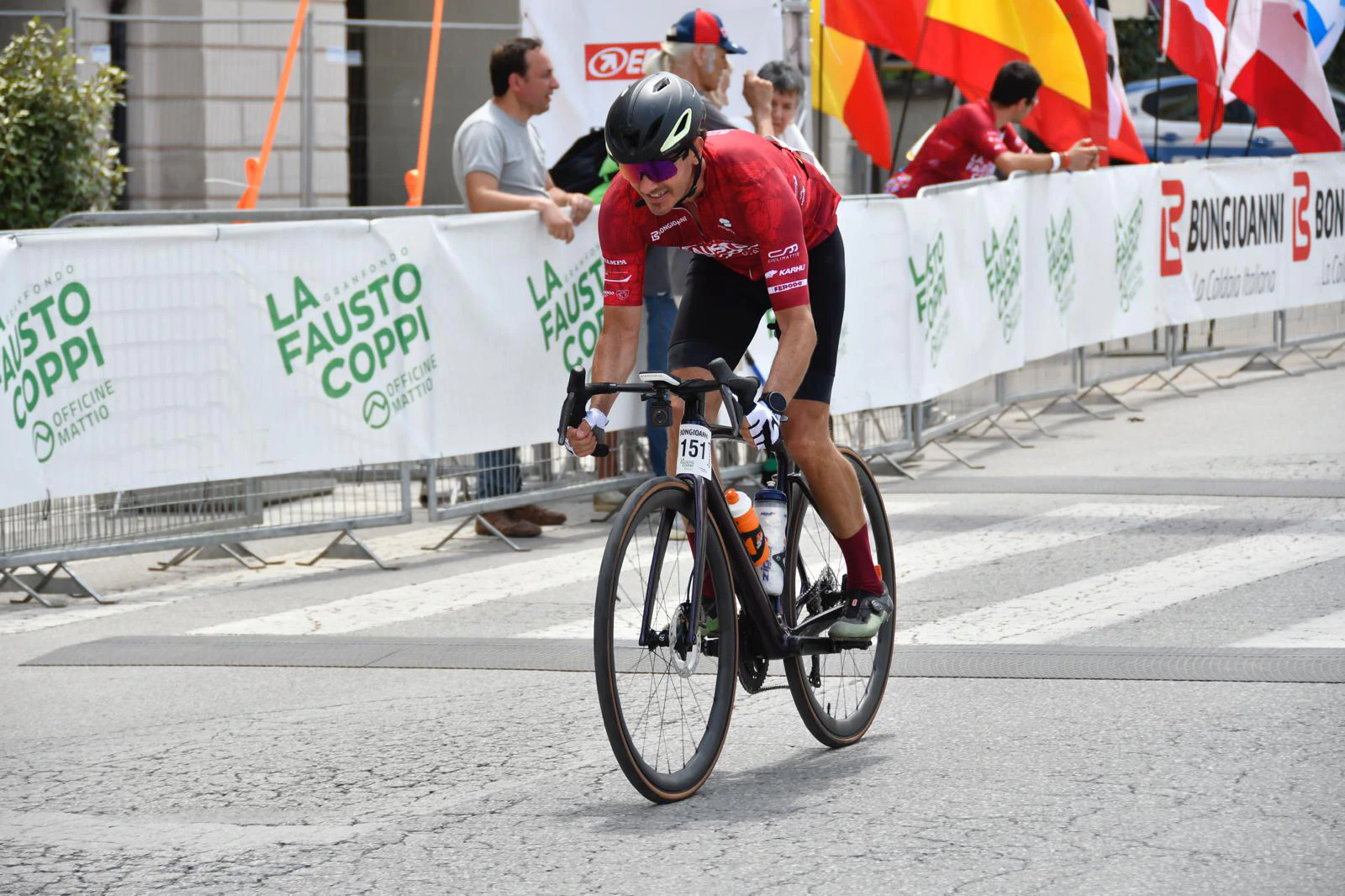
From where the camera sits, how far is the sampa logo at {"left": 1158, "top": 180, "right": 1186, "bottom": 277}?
48.4 feet

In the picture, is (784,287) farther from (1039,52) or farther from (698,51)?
(1039,52)

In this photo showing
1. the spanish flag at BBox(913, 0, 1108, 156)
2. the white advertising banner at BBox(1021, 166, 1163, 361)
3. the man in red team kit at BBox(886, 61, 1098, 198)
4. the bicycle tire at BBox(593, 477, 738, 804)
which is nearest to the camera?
the bicycle tire at BBox(593, 477, 738, 804)

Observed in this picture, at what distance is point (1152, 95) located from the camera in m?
28.9

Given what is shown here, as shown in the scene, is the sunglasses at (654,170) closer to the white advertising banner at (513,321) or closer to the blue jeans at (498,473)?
the white advertising banner at (513,321)

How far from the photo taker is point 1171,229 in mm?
14859

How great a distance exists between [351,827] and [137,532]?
4120 mm

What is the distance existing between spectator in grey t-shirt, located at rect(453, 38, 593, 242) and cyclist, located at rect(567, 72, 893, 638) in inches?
170

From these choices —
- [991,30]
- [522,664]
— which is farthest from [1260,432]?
[522,664]

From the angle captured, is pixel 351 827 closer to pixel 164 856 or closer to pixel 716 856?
pixel 164 856

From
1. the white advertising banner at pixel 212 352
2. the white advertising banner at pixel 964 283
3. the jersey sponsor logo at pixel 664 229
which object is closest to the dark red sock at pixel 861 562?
the jersey sponsor logo at pixel 664 229

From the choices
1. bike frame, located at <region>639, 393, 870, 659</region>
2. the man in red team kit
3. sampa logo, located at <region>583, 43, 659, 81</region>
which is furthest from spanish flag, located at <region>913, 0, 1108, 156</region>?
bike frame, located at <region>639, 393, 870, 659</region>

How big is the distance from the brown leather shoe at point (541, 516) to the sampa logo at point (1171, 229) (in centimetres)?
631

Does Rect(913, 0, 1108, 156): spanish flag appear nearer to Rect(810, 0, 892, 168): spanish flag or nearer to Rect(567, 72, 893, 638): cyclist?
Rect(810, 0, 892, 168): spanish flag

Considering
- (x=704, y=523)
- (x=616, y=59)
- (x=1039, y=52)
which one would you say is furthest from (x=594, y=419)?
(x=1039, y=52)
